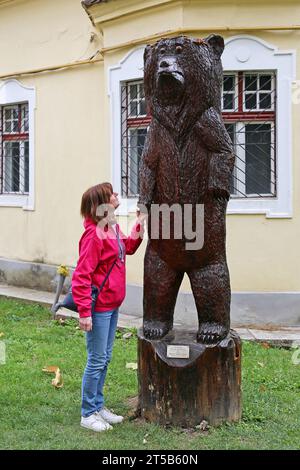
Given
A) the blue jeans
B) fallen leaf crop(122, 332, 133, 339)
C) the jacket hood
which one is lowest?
fallen leaf crop(122, 332, 133, 339)

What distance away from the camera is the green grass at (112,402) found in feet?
13.5

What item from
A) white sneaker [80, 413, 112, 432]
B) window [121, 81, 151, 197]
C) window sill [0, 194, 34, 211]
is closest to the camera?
white sneaker [80, 413, 112, 432]

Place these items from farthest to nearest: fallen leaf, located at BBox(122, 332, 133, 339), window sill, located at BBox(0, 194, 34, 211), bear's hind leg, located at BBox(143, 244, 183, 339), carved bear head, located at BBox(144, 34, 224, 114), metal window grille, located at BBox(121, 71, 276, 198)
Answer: window sill, located at BBox(0, 194, 34, 211) < metal window grille, located at BBox(121, 71, 276, 198) < fallen leaf, located at BBox(122, 332, 133, 339) < bear's hind leg, located at BBox(143, 244, 183, 339) < carved bear head, located at BBox(144, 34, 224, 114)

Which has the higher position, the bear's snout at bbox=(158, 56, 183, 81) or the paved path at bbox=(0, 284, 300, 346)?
the bear's snout at bbox=(158, 56, 183, 81)

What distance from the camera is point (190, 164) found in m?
4.27

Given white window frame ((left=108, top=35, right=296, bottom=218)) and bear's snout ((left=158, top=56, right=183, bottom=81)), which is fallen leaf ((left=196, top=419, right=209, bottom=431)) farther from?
white window frame ((left=108, top=35, right=296, bottom=218))

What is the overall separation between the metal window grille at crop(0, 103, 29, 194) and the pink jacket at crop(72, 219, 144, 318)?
6773 millimetres

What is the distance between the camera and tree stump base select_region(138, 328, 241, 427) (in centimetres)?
428

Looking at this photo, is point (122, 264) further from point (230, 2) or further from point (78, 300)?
point (230, 2)

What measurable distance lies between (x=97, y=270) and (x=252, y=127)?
13.7 feet

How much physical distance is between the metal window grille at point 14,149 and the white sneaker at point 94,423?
690 cm

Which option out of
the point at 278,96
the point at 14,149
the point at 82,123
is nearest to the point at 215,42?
the point at 278,96

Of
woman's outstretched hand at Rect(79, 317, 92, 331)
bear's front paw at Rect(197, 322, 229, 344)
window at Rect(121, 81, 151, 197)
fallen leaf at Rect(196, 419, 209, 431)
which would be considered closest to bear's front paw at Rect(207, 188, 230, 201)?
bear's front paw at Rect(197, 322, 229, 344)

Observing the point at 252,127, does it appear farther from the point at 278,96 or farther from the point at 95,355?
the point at 95,355
